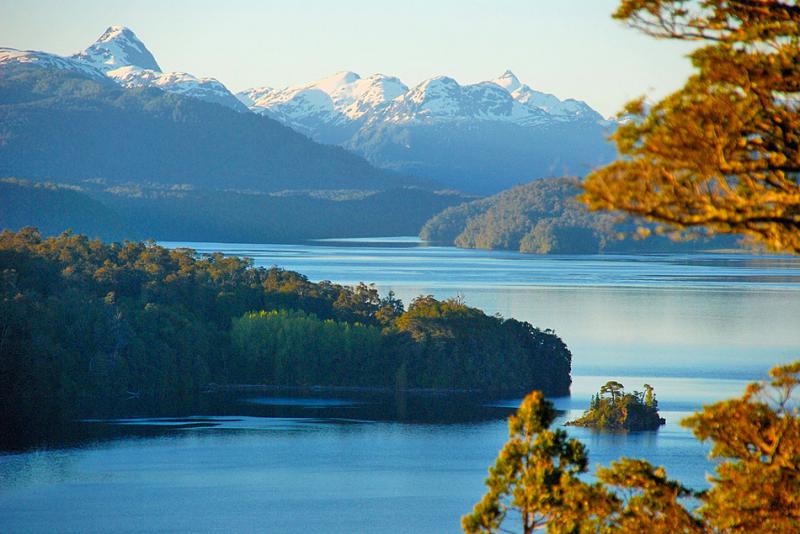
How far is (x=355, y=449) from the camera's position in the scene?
132 ft

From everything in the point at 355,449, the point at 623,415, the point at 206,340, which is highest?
the point at 206,340

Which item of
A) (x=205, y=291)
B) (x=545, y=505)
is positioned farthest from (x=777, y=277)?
(x=545, y=505)

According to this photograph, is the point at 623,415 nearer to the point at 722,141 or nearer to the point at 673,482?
the point at 673,482

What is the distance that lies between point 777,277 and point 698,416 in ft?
365

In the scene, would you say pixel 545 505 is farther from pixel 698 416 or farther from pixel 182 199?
pixel 182 199

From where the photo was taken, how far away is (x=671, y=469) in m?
35.8

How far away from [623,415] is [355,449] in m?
8.65

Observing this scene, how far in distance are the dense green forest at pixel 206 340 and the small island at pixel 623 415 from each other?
975 cm

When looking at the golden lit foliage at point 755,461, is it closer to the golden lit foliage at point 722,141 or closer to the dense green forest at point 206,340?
the golden lit foliage at point 722,141

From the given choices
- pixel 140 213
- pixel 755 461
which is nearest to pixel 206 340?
pixel 755 461

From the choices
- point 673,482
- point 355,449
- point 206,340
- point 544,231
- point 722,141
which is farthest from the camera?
point 544,231

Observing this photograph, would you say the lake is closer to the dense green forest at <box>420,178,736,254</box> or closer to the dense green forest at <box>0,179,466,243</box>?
the dense green forest at <box>0,179,466,243</box>

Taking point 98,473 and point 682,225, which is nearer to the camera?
point 682,225

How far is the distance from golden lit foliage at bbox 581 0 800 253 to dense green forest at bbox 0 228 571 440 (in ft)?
127
